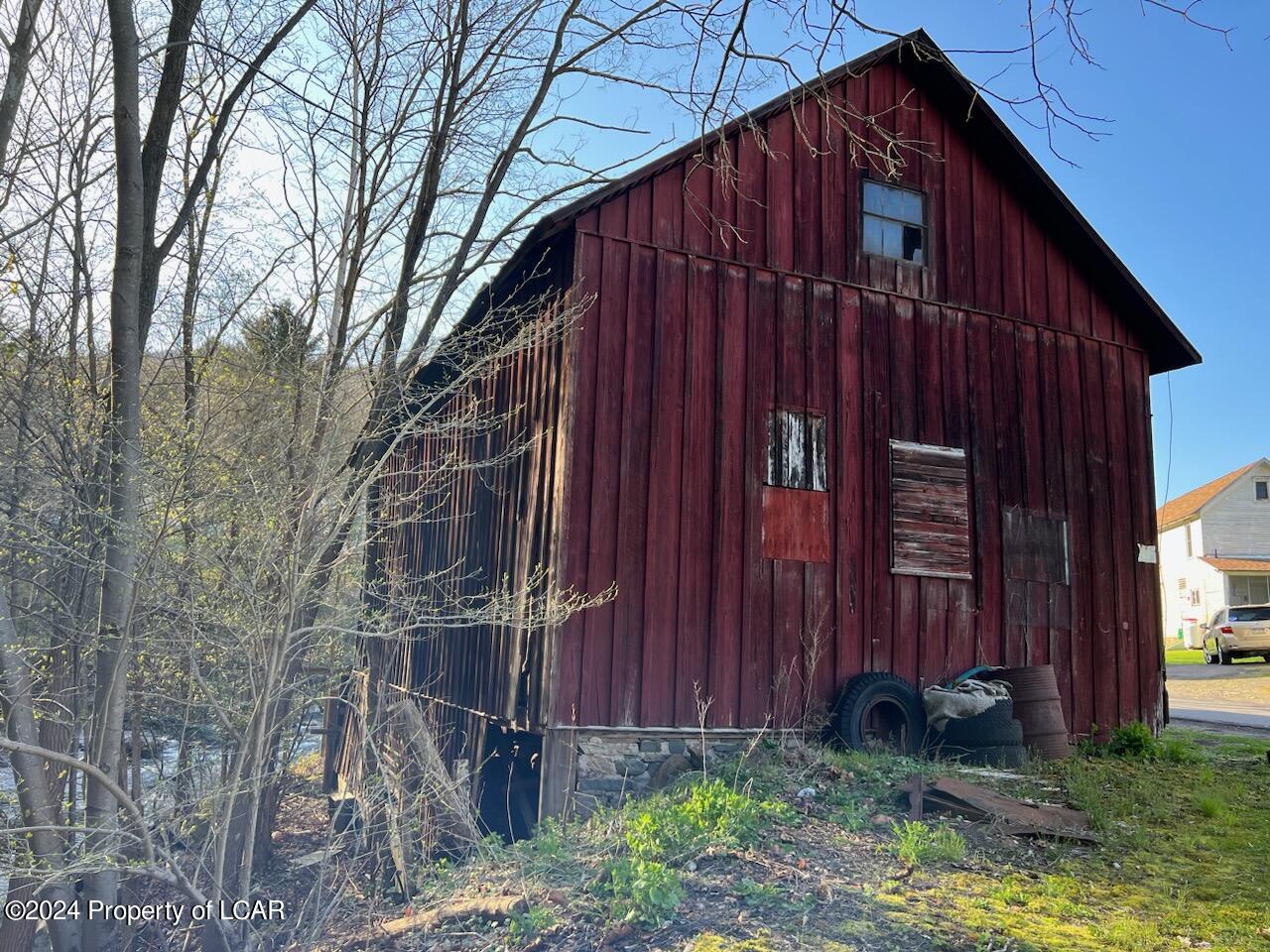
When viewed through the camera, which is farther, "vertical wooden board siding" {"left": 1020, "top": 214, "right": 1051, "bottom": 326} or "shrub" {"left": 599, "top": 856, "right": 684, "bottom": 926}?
"vertical wooden board siding" {"left": 1020, "top": 214, "right": 1051, "bottom": 326}

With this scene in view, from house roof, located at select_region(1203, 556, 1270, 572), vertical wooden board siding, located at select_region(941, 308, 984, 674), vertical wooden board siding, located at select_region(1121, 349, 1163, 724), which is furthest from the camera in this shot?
house roof, located at select_region(1203, 556, 1270, 572)

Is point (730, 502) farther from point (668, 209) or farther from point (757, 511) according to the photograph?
point (668, 209)

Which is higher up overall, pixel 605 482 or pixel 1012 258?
pixel 1012 258

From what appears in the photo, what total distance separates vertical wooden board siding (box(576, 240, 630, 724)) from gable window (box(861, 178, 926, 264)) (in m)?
3.16

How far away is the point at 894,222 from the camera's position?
35.7ft

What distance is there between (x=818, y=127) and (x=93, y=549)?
27.5ft

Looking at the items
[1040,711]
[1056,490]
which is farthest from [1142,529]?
[1040,711]

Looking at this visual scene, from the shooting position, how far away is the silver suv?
86.4 ft

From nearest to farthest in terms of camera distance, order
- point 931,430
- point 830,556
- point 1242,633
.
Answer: point 830,556, point 931,430, point 1242,633

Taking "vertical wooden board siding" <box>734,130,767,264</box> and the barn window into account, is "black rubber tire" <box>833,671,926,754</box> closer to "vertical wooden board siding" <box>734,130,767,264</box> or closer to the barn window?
the barn window

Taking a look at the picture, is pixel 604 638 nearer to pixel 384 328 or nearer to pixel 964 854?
pixel 964 854

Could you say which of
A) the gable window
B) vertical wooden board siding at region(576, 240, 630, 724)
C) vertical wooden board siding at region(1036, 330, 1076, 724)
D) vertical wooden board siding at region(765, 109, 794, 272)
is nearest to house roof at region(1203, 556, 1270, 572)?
vertical wooden board siding at region(1036, 330, 1076, 724)

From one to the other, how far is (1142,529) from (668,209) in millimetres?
7094

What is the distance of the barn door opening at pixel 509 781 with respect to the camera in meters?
9.66
